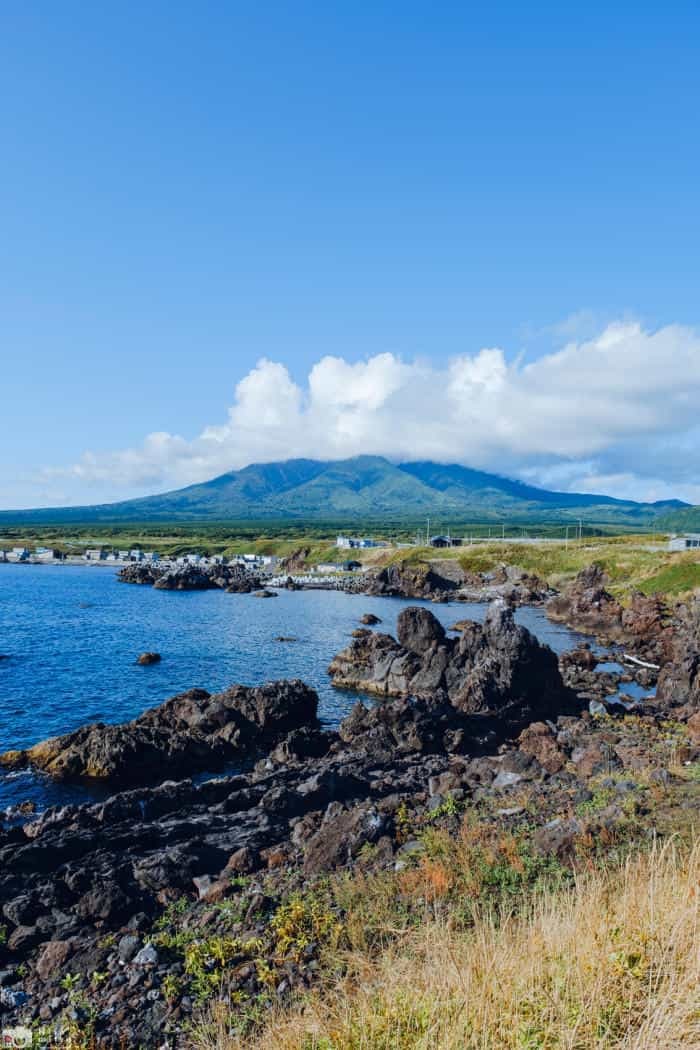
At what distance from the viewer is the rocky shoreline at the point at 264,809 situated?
1148cm

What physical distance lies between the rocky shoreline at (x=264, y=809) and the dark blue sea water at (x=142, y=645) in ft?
15.0

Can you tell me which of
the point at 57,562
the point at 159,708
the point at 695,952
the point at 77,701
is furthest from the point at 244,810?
the point at 57,562

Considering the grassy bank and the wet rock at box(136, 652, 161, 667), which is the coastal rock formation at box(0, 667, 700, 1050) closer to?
the wet rock at box(136, 652, 161, 667)

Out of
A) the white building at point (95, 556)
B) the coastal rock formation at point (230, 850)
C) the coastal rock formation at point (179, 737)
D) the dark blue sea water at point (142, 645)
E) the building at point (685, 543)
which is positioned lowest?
the dark blue sea water at point (142, 645)

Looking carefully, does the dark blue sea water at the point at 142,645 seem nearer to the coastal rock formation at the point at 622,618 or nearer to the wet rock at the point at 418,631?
the coastal rock formation at the point at 622,618

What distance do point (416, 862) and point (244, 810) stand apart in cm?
861

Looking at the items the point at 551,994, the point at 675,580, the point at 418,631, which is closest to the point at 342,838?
the point at 551,994

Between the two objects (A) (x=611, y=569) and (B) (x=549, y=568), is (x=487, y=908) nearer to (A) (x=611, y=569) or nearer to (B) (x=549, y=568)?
(A) (x=611, y=569)

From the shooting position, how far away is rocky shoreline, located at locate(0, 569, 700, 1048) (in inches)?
452

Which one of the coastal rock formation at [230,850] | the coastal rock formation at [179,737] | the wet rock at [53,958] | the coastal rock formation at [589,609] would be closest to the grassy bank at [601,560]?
the coastal rock formation at [589,609]

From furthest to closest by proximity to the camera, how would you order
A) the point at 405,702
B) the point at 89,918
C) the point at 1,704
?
the point at 1,704 → the point at 405,702 → the point at 89,918

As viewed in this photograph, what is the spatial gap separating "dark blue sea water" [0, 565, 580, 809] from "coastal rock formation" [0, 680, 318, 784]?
1643 mm

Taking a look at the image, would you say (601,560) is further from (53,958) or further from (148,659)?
(53,958)

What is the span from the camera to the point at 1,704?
38.6m
